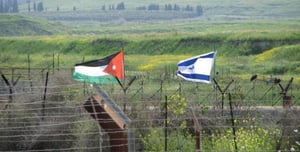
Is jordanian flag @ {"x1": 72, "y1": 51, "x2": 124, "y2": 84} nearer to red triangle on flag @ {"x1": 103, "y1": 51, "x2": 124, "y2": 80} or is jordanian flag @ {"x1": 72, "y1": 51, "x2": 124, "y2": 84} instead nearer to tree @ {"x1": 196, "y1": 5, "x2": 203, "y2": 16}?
red triangle on flag @ {"x1": 103, "y1": 51, "x2": 124, "y2": 80}

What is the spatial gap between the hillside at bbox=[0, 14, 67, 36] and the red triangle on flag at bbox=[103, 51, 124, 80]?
96.4 m

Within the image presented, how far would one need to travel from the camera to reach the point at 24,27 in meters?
119

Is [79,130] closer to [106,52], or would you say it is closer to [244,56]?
[244,56]

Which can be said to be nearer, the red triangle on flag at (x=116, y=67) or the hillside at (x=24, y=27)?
the red triangle on flag at (x=116, y=67)

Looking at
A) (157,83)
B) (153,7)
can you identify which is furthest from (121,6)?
(157,83)

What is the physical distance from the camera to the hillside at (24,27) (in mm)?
112500

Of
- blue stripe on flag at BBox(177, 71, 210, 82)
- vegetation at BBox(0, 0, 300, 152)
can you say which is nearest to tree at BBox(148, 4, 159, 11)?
vegetation at BBox(0, 0, 300, 152)

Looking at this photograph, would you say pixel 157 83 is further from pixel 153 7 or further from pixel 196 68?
pixel 153 7

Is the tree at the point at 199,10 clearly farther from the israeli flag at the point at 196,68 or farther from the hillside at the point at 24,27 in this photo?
the israeli flag at the point at 196,68

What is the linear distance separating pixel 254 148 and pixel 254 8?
16288 cm

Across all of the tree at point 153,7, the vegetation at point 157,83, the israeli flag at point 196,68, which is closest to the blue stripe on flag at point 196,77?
the israeli flag at point 196,68

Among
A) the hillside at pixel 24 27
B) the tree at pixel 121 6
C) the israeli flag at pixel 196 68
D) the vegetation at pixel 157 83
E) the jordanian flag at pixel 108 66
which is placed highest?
the jordanian flag at pixel 108 66

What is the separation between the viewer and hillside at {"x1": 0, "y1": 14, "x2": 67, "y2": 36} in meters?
112

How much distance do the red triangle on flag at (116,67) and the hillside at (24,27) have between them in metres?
96.4
